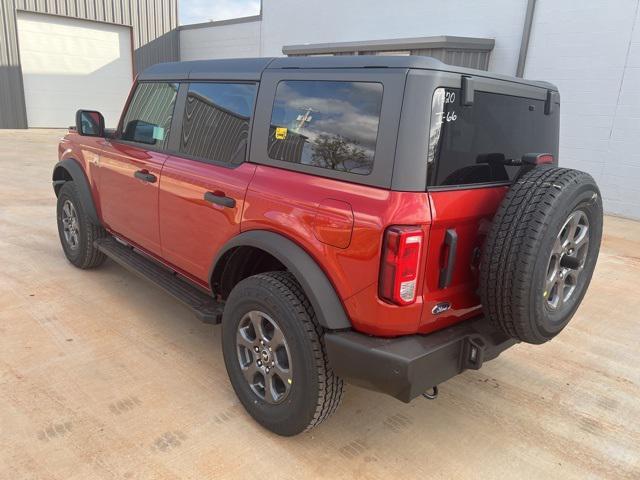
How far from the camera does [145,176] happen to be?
3.35 metres

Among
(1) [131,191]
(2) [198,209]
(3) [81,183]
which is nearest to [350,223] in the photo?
(2) [198,209]

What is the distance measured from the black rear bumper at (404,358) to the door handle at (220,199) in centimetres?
94

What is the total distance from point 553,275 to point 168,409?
2.08 m

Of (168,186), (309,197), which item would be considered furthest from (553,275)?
(168,186)

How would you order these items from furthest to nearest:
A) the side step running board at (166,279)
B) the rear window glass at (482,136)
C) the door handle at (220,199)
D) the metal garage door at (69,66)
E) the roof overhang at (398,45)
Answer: the metal garage door at (69,66), the roof overhang at (398,45), the side step running board at (166,279), the door handle at (220,199), the rear window glass at (482,136)

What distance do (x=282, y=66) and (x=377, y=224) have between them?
43.7 inches

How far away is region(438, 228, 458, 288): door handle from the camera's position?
206 cm

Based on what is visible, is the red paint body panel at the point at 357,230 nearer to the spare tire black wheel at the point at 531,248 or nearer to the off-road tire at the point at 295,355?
the off-road tire at the point at 295,355

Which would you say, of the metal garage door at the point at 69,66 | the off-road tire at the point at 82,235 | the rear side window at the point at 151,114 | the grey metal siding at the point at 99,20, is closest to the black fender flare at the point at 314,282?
the rear side window at the point at 151,114

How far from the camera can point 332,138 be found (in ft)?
7.29

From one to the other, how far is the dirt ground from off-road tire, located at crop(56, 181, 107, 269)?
17.5 inches

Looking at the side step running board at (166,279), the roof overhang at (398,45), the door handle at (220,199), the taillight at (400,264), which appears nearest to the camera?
the taillight at (400,264)

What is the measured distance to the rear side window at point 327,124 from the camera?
2.08 metres

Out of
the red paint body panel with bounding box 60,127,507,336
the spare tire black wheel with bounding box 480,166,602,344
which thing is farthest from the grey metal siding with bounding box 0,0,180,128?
the spare tire black wheel with bounding box 480,166,602,344
